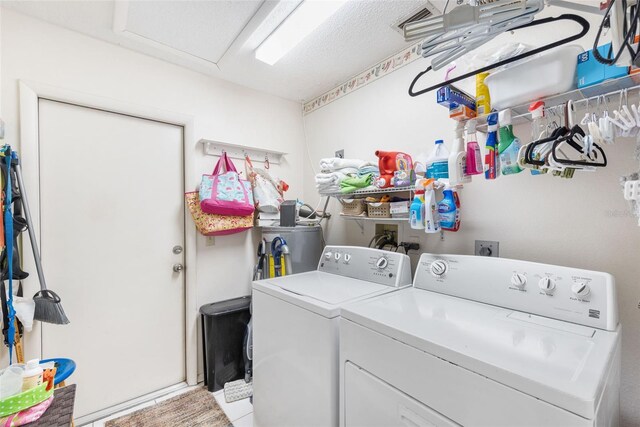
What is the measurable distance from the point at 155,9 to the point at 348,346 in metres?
1.95

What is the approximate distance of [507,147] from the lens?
1.17 meters

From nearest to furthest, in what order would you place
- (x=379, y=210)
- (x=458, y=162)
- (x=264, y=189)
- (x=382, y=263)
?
(x=458, y=162) → (x=382, y=263) → (x=379, y=210) → (x=264, y=189)

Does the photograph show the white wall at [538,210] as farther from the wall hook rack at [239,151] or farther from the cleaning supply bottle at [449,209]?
the wall hook rack at [239,151]

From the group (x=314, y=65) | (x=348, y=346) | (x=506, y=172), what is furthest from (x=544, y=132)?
(x=314, y=65)

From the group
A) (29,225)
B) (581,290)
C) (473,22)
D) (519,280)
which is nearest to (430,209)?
(519,280)

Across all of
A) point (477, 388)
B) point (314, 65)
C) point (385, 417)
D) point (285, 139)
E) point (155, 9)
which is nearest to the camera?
point (477, 388)

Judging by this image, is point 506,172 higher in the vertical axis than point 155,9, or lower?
lower

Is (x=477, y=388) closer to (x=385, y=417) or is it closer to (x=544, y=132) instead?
(x=385, y=417)

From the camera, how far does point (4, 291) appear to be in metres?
1.40

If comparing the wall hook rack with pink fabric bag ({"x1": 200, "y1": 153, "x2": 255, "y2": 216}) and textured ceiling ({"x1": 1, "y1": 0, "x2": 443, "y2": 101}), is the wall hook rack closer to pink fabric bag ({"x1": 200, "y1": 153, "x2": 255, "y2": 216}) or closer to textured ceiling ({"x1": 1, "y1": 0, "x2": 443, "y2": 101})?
pink fabric bag ({"x1": 200, "y1": 153, "x2": 255, "y2": 216})

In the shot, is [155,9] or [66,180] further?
[66,180]

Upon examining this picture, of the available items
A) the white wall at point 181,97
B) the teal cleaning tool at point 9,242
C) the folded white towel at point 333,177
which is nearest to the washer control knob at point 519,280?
the folded white towel at point 333,177

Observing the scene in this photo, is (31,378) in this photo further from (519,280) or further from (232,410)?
Result: (519,280)

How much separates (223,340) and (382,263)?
1.42 meters
